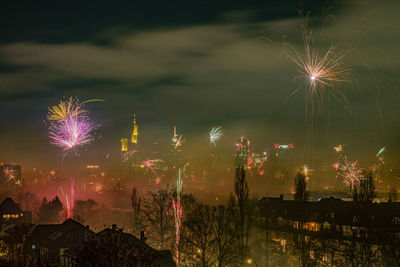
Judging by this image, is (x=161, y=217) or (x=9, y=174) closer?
(x=161, y=217)

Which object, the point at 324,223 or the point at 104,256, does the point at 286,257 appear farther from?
the point at 104,256

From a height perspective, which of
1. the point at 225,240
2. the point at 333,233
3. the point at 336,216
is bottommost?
the point at 225,240

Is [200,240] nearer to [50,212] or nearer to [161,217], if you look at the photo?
[161,217]

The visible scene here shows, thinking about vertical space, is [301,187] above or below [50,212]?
above

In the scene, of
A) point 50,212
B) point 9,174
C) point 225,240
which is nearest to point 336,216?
point 225,240

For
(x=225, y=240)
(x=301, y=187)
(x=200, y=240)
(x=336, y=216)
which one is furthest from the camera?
(x=336, y=216)

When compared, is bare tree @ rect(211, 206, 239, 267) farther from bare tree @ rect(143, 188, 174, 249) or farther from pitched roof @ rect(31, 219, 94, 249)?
pitched roof @ rect(31, 219, 94, 249)

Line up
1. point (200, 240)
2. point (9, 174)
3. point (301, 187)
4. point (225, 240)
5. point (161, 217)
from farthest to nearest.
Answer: point (9, 174), point (161, 217), point (301, 187), point (225, 240), point (200, 240)

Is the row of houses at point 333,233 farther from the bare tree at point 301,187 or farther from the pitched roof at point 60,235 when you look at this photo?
the pitched roof at point 60,235

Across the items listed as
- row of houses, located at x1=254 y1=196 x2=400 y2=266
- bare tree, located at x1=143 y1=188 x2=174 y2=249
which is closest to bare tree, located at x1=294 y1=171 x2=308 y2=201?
row of houses, located at x1=254 y1=196 x2=400 y2=266

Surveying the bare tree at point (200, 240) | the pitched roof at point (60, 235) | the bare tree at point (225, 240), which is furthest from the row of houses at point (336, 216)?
the pitched roof at point (60, 235)

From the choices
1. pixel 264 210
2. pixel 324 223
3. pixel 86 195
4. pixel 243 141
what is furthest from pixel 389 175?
pixel 86 195
